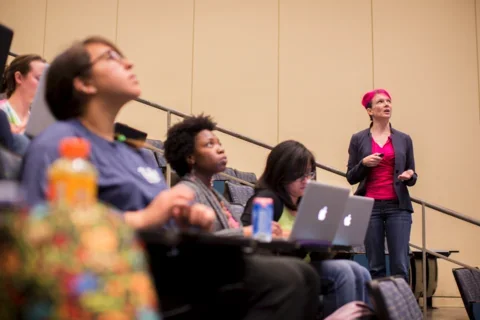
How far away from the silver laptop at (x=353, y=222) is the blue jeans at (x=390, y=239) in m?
0.83

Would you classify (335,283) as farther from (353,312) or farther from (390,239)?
(390,239)

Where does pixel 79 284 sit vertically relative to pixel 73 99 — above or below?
below

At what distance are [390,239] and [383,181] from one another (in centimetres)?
34

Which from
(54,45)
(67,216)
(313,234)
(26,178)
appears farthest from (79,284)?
(54,45)

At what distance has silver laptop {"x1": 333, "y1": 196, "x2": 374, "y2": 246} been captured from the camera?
2.37 m

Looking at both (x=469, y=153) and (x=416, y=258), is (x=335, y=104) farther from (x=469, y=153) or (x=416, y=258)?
(x=416, y=258)

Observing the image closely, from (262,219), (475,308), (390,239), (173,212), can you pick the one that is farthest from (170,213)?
(390,239)

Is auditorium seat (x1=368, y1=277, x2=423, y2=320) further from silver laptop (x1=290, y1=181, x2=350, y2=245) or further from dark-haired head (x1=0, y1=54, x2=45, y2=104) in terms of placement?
dark-haired head (x1=0, y1=54, x2=45, y2=104)

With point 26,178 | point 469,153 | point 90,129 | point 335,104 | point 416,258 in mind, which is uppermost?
point 335,104

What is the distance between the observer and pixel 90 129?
1.63 meters

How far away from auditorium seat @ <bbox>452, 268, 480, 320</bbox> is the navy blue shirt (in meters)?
1.72

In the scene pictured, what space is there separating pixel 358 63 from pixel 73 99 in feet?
16.0

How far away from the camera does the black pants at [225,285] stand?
4.33ft

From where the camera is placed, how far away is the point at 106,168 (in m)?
1.56
